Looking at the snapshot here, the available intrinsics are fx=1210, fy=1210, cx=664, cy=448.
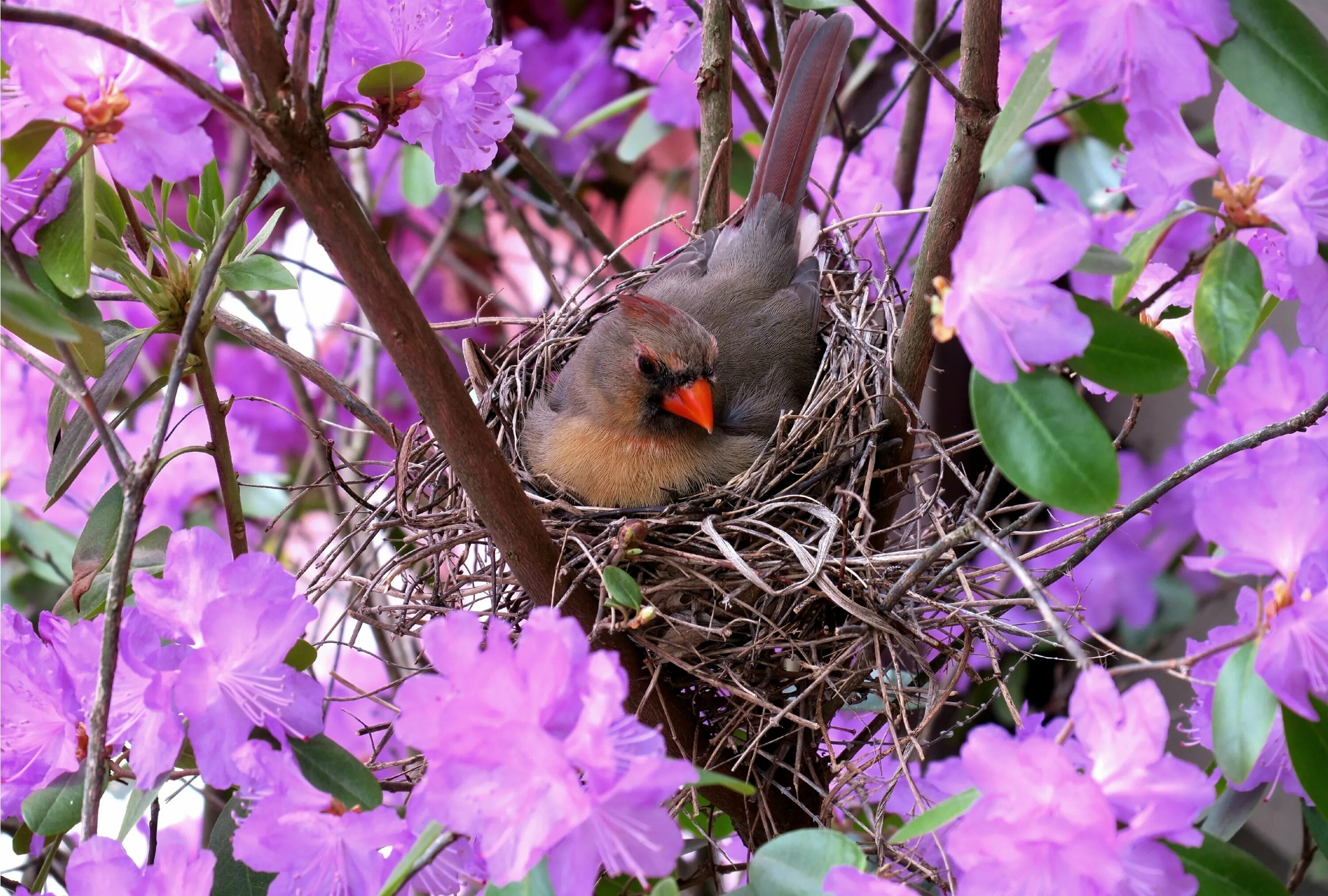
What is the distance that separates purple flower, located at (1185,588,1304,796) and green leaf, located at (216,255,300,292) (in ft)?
2.98

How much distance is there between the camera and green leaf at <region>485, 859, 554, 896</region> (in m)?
0.85

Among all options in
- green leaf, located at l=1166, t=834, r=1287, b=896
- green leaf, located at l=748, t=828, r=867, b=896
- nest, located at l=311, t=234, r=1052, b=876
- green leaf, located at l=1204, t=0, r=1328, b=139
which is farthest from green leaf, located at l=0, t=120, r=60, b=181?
green leaf, located at l=1166, t=834, r=1287, b=896

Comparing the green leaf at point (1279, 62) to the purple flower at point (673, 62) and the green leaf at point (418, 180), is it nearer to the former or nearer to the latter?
the purple flower at point (673, 62)

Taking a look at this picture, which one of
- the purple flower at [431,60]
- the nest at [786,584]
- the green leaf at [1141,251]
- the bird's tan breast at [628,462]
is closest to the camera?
the green leaf at [1141,251]

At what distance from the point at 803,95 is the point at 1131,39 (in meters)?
1.05

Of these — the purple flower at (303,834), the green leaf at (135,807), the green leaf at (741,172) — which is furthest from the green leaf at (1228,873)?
the green leaf at (741,172)

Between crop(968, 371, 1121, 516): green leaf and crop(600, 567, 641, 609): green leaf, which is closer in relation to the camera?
crop(968, 371, 1121, 516): green leaf

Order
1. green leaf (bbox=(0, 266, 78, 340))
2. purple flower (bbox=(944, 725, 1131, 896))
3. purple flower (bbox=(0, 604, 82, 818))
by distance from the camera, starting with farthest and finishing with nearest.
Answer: purple flower (bbox=(0, 604, 82, 818)) → green leaf (bbox=(0, 266, 78, 340)) → purple flower (bbox=(944, 725, 1131, 896))

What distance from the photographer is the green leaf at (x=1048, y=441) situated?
88 centimetres

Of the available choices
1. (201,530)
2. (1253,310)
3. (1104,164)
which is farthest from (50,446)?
(1104,164)

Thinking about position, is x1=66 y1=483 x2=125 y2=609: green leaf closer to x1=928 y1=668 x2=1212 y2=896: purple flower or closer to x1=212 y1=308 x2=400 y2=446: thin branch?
x1=212 y1=308 x2=400 y2=446: thin branch

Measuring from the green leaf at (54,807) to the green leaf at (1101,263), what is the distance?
37.2 inches

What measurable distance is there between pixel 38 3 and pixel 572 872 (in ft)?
2.82

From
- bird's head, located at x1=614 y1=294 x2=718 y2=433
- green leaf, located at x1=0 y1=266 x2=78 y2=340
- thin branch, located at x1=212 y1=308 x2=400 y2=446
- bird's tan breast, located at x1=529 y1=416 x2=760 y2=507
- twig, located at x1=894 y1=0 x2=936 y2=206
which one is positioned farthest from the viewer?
twig, located at x1=894 y1=0 x2=936 y2=206
